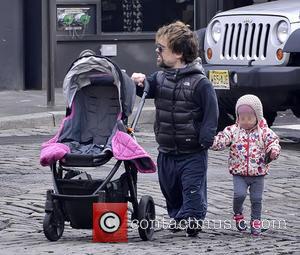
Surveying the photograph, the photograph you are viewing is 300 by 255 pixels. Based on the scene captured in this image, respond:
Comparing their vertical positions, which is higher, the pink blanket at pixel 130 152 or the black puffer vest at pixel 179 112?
the black puffer vest at pixel 179 112

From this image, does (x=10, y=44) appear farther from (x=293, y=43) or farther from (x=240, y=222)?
(x=240, y=222)

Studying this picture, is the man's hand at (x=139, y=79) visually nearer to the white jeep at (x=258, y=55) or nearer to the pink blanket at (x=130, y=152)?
the pink blanket at (x=130, y=152)

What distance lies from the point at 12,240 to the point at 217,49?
228 inches

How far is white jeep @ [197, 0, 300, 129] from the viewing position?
40.4 ft

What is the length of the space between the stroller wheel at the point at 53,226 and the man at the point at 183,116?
0.85m

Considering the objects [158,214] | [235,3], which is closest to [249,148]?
[158,214]

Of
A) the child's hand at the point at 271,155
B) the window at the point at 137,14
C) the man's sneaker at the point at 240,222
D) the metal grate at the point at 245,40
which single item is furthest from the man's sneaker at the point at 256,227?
the window at the point at 137,14

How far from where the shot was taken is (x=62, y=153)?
7859 mm

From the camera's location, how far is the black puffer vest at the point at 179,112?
26.7ft

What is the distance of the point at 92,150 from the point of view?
8016 mm

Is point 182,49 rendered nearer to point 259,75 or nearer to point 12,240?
point 12,240

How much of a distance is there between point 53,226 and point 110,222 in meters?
0.40

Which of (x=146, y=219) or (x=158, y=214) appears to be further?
(x=158, y=214)

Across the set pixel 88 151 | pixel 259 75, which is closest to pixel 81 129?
pixel 88 151
